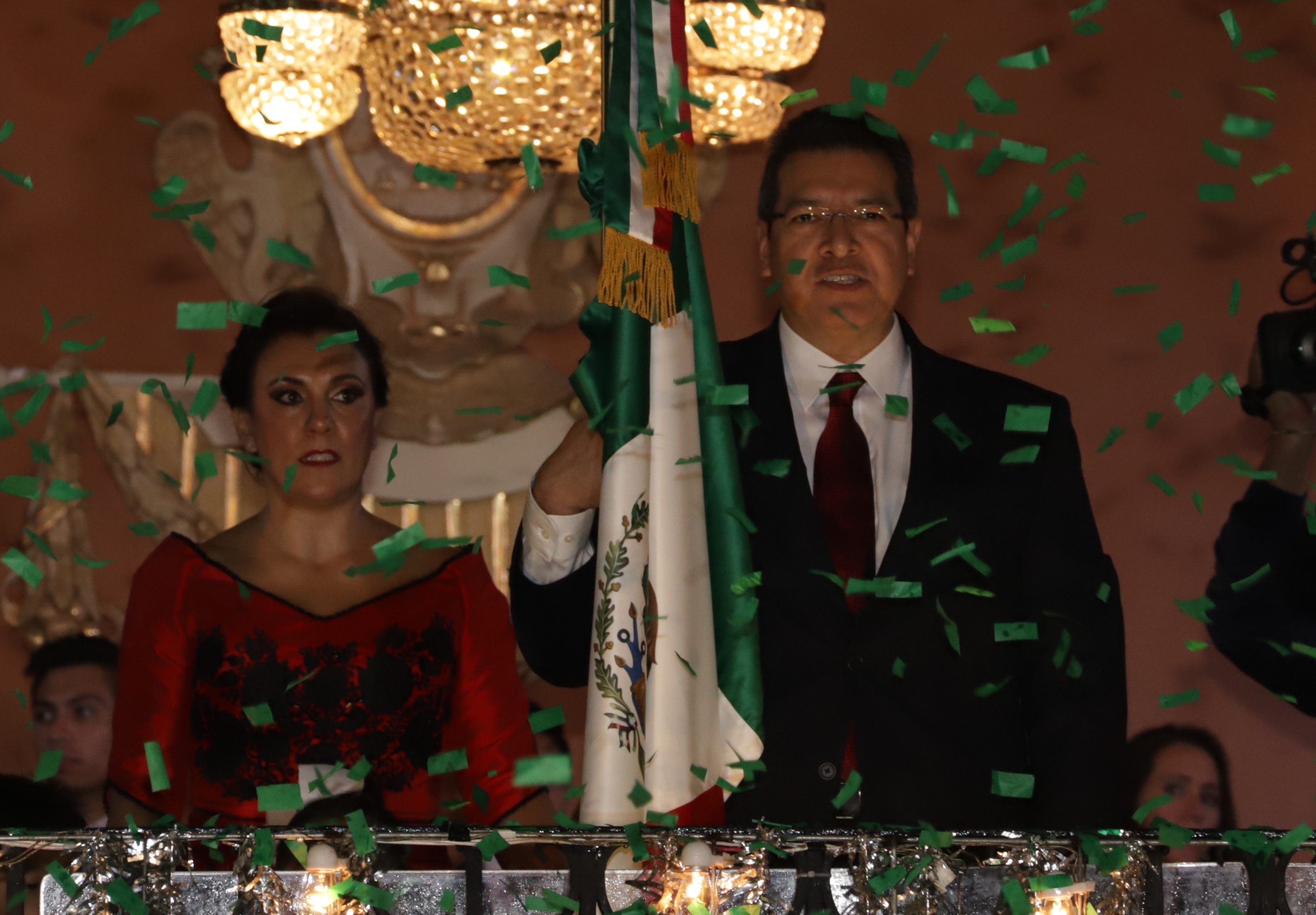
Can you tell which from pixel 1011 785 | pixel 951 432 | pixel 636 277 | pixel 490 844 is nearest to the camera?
pixel 490 844

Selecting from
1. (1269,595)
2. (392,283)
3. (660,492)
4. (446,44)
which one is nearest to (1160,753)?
(1269,595)

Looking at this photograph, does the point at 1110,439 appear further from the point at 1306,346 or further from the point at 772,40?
the point at 772,40

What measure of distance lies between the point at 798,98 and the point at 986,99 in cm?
29

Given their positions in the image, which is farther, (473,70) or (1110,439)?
(1110,439)

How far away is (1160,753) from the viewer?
7.11 feet

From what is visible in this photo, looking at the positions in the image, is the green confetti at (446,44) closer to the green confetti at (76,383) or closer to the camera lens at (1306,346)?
the green confetti at (76,383)

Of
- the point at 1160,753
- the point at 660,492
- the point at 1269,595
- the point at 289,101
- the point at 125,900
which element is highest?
the point at 289,101

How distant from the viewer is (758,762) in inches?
77.5

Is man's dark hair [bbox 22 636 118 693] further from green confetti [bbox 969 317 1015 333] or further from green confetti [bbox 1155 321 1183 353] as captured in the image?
green confetti [bbox 1155 321 1183 353]

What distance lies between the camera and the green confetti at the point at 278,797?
1.96 meters

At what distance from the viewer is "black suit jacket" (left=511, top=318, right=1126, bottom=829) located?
6.59 feet

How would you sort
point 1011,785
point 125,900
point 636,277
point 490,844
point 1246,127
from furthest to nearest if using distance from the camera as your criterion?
point 1246,127 → point 1011,785 → point 636,277 → point 490,844 → point 125,900

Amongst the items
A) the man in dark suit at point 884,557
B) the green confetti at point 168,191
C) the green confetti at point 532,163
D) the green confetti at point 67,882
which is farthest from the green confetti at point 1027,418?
the green confetti at point 67,882

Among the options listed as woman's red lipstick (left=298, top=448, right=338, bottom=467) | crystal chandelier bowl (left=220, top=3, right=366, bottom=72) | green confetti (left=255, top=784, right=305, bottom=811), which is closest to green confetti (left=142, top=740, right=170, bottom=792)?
green confetti (left=255, top=784, right=305, bottom=811)
